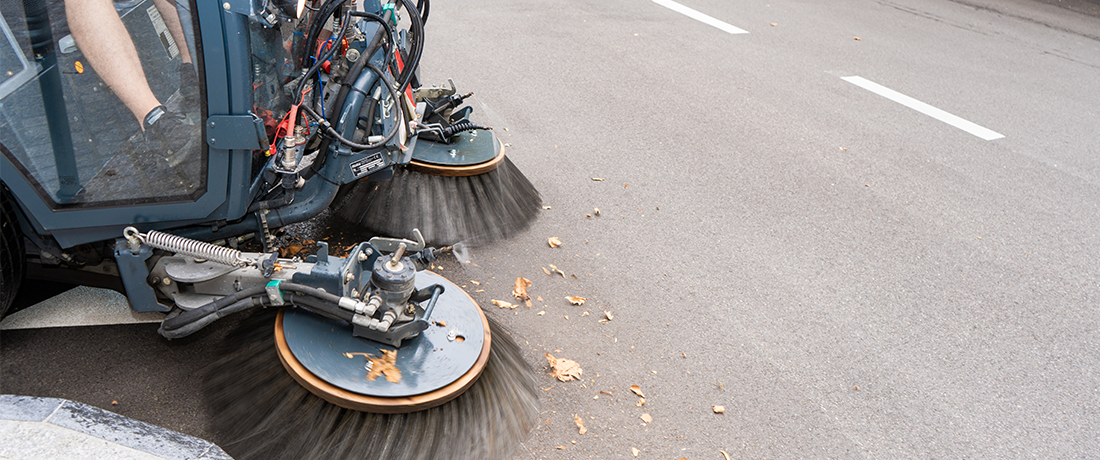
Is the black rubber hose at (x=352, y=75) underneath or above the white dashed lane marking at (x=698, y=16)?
above

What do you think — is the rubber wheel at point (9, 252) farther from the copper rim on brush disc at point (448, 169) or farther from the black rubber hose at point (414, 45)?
the copper rim on brush disc at point (448, 169)

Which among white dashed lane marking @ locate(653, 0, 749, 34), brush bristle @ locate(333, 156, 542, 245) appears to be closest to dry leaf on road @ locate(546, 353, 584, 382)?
brush bristle @ locate(333, 156, 542, 245)

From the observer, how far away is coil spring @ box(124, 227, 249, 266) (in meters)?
2.36

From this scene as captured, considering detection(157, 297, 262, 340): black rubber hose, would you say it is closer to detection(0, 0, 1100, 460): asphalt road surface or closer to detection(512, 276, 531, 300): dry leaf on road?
detection(0, 0, 1100, 460): asphalt road surface

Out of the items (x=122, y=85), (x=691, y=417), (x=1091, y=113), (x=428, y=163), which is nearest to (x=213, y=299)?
(x=122, y=85)

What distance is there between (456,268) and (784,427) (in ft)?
5.10

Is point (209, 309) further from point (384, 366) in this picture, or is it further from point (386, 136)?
point (386, 136)

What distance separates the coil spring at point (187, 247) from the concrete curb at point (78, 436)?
21.0 inches

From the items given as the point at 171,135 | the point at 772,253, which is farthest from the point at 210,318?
the point at 772,253

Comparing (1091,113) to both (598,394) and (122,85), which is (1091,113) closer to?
(598,394)

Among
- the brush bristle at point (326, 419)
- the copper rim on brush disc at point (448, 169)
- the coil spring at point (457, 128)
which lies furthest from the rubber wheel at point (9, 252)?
the coil spring at point (457, 128)

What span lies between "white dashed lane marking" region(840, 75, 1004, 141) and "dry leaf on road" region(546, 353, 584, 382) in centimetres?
419

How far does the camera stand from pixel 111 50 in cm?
215

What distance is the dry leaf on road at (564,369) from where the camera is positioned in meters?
2.80
